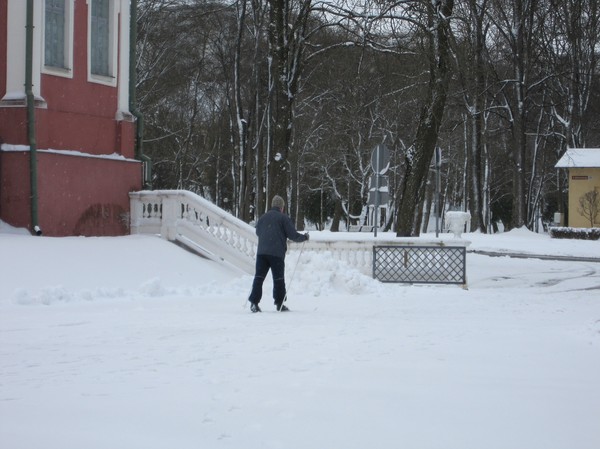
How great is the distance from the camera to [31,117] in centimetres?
1781

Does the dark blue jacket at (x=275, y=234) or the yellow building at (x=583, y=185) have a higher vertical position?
the yellow building at (x=583, y=185)

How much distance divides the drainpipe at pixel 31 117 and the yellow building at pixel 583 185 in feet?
118

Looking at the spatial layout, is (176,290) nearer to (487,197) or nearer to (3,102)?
(3,102)

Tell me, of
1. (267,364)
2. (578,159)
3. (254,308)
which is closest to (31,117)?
(254,308)

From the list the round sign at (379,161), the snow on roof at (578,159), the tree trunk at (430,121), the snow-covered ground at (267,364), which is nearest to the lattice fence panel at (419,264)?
the round sign at (379,161)

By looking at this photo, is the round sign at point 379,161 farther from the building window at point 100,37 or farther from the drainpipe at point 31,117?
the drainpipe at point 31,117

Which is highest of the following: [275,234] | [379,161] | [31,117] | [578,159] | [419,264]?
[578,159]

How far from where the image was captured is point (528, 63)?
1619 inches

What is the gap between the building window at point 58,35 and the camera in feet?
61.4

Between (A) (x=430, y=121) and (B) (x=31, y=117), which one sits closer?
(B) (x=31, y=117)

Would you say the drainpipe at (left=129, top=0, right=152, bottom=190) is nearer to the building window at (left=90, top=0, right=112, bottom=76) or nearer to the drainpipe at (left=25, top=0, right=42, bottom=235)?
the building window at (left=90, top=0, right=112, bottom=76)

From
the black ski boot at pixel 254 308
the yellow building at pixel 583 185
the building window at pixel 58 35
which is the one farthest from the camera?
the yellow building at pixel 583 185

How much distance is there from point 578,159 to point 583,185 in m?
2.80

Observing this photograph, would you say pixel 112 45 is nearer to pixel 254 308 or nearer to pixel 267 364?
pixel 254 308
